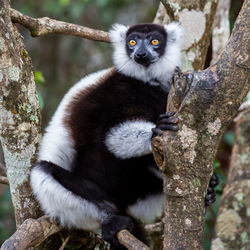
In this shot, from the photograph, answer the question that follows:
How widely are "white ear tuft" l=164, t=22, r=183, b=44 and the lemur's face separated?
0.20ft

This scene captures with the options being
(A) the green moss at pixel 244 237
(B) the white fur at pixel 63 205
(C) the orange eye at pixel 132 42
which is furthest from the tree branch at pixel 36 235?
(C) the orange eye at pixel 132 42

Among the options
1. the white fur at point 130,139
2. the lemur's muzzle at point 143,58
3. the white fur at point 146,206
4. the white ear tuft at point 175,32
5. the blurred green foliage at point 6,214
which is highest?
the white ear tuft at point 175,32

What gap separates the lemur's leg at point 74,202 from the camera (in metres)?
3.02

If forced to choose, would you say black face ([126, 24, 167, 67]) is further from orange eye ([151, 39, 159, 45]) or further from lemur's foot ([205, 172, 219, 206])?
lemur's foot ([205, 172, 219, 206])

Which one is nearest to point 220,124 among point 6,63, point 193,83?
point 193,83

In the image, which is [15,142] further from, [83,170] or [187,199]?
[187,199]

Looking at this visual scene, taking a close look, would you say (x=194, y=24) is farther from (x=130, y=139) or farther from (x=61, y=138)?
(x=61, y=138)

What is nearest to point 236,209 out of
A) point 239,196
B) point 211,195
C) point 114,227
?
point 239,196

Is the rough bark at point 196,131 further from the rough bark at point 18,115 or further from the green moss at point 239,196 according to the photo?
the green moss at point 239,196

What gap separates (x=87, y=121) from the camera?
3.43 m

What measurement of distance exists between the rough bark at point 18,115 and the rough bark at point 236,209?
145 cm

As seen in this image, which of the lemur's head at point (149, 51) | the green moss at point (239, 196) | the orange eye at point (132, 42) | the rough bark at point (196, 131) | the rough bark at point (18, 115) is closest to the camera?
the rough bark at point (196, 131)

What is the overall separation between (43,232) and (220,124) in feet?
4.93

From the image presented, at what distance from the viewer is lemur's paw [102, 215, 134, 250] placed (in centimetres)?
299
